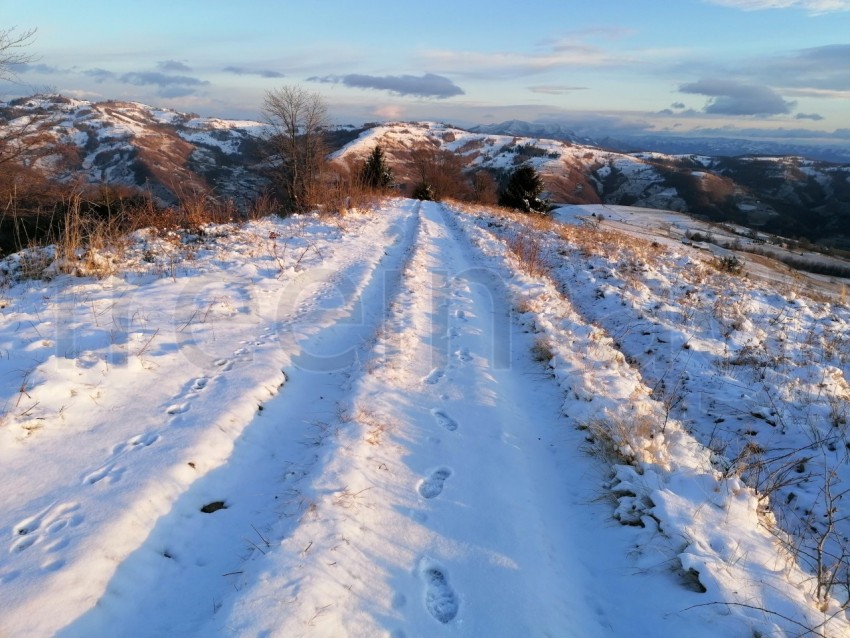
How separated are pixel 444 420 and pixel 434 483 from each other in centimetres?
95

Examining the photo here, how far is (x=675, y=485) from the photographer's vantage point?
3475 mm

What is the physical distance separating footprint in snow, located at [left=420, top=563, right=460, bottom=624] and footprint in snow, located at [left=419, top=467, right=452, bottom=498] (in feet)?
2.22

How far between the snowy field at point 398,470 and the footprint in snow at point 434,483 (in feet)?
0.04

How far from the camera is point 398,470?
12.3ft

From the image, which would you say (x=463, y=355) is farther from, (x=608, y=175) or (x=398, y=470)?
(x=608, y=175)

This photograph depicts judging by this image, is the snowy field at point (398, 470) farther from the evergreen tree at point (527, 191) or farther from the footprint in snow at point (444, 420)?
the evergreen tree at point (527, 191)

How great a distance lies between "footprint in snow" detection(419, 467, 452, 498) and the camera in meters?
3.57

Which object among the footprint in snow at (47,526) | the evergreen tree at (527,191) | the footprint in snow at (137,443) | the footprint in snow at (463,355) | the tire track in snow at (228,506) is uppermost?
the evergreen tree at (527,191)

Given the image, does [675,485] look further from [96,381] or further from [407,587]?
[96,381]

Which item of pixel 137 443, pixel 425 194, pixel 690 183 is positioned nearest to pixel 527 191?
pixel 425 194

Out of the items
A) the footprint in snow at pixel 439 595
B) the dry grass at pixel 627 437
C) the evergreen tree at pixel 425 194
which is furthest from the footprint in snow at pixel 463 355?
the evergreen tree at pixel 425 194

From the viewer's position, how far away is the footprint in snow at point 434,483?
3574 millimetres

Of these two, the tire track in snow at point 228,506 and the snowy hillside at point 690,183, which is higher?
the snowy hillside at point 690,183

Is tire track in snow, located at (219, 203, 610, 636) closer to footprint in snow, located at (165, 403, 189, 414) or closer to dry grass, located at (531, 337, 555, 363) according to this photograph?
dry grass, located at (531, 337, 555, 363)
